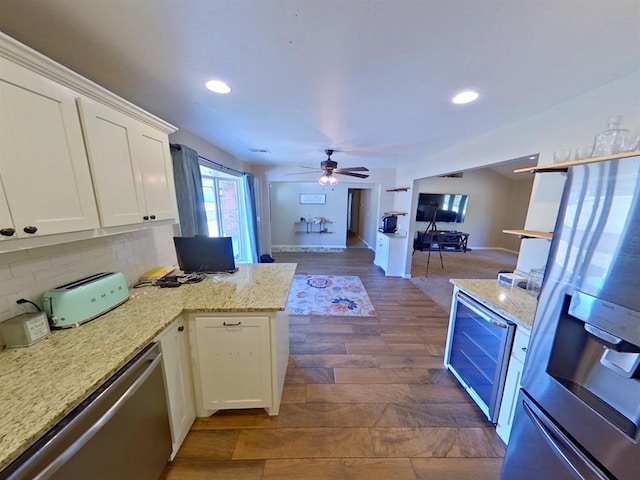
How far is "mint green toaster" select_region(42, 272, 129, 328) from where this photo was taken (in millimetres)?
1182

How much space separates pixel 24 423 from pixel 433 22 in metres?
2.05

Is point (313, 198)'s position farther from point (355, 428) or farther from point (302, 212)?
point (355, 428)

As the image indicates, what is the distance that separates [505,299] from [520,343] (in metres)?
0.35

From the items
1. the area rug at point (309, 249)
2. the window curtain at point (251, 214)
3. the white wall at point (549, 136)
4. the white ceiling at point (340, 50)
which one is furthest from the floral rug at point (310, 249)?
the white ceiling at point (340, 50)

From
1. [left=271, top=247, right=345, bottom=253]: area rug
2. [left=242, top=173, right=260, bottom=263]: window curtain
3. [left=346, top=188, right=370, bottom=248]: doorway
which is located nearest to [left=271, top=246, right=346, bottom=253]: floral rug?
[left=271, top=247, right=345, bottom=253]: area rug

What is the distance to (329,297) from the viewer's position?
3691 millimetres

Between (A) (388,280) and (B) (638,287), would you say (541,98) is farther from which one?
(A) (388,280)

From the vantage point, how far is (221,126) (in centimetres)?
244

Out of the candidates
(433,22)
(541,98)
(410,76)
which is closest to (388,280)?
(541,98)

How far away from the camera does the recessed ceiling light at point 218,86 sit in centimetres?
150

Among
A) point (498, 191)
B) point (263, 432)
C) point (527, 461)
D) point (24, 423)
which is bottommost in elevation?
point (263, 432)

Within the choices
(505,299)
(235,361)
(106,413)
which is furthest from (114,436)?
(505,299)

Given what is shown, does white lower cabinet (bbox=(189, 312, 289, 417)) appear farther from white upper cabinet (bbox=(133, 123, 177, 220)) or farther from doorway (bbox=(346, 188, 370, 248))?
doorway (bbox=(346, 188, 370, 248))

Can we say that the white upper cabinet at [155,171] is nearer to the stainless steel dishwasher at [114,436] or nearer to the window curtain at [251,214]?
the stainless steel dishwasher at [114,436]
